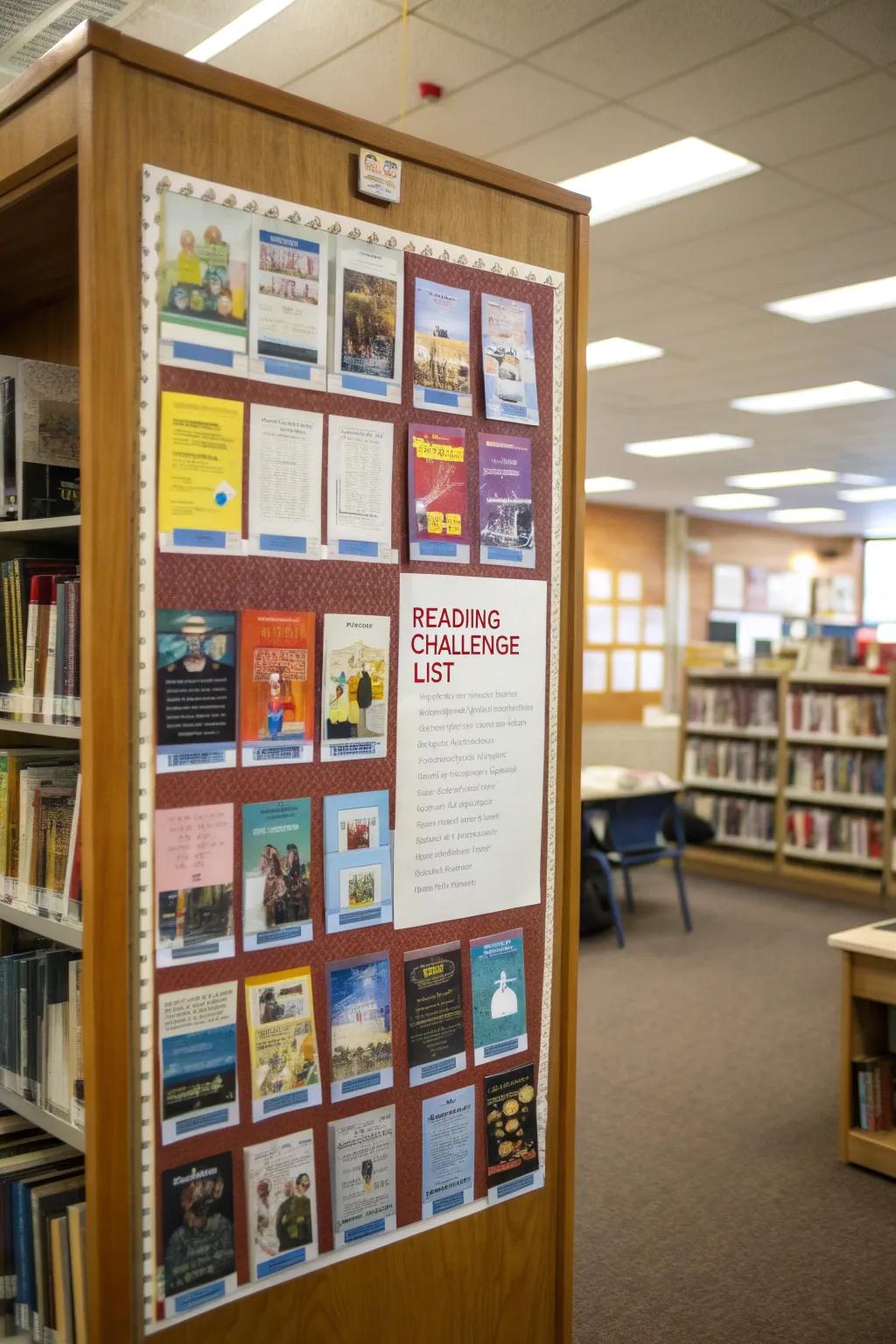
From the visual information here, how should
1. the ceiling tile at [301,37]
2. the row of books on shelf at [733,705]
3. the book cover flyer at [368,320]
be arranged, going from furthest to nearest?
the row of books on shelf at [733,705] → the ceiling tile at [301,37] → the book cover flyer at [368,320]

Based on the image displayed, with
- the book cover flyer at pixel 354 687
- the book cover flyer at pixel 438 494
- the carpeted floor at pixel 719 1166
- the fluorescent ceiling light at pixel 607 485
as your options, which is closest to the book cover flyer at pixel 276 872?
the book cover flyer at pixel 354 687

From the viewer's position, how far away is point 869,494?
40.2ft

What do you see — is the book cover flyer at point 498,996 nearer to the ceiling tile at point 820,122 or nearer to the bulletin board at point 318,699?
the bulletin board at point 318,699

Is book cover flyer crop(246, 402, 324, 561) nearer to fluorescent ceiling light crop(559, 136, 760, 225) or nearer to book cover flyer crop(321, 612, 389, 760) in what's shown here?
book cover flyer crop(321, 612, 389, 760)

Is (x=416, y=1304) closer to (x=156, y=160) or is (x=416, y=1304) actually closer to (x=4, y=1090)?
(x=4, y=1090)

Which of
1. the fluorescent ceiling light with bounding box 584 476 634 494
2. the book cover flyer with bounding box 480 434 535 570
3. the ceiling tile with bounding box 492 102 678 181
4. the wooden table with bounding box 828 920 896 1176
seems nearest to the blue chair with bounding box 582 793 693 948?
the wooden table with bounding box 828 920 896 1176

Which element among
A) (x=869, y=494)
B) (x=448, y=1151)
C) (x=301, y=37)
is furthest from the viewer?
(x=869, y=494)

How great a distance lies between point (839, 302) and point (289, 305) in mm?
4771

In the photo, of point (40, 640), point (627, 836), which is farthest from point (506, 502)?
point (627, 836)

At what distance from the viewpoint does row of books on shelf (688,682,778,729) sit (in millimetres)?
7090

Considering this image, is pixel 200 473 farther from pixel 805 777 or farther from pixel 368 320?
pixel 805 777

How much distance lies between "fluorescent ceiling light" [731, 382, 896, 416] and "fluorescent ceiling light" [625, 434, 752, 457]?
3.41 ft

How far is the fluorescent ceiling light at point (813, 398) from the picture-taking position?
7508mm

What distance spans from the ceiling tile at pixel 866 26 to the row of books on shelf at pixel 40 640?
2.65 metres
